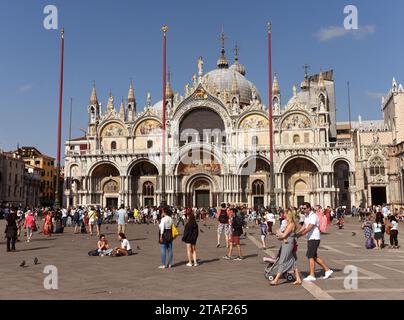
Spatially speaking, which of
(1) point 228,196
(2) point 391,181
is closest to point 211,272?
(1) point 228,196

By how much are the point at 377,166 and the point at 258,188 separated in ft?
53.4

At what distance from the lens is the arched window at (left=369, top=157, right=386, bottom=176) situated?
180 feet

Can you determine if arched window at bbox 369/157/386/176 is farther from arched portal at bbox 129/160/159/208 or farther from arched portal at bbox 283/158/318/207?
arched portal at bbox 129/160/159/208

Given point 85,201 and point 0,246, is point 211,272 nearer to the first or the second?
point 0,246

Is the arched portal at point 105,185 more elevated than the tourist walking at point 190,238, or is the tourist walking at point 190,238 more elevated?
the arched portal at point 105,185

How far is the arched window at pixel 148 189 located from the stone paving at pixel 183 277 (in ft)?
127

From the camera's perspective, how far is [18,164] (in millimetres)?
71938

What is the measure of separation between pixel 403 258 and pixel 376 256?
0.87 m

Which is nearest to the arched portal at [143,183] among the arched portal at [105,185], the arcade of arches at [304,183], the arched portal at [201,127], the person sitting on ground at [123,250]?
the arched portal at [105,185]

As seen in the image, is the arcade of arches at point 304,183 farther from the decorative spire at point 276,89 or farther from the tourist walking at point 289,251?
the tourist walking at point 289,251

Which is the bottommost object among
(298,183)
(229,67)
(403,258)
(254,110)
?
(403,258)

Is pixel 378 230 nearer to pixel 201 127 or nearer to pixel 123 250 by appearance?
pixel 123 250

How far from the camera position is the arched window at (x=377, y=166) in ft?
180

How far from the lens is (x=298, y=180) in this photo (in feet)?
169
